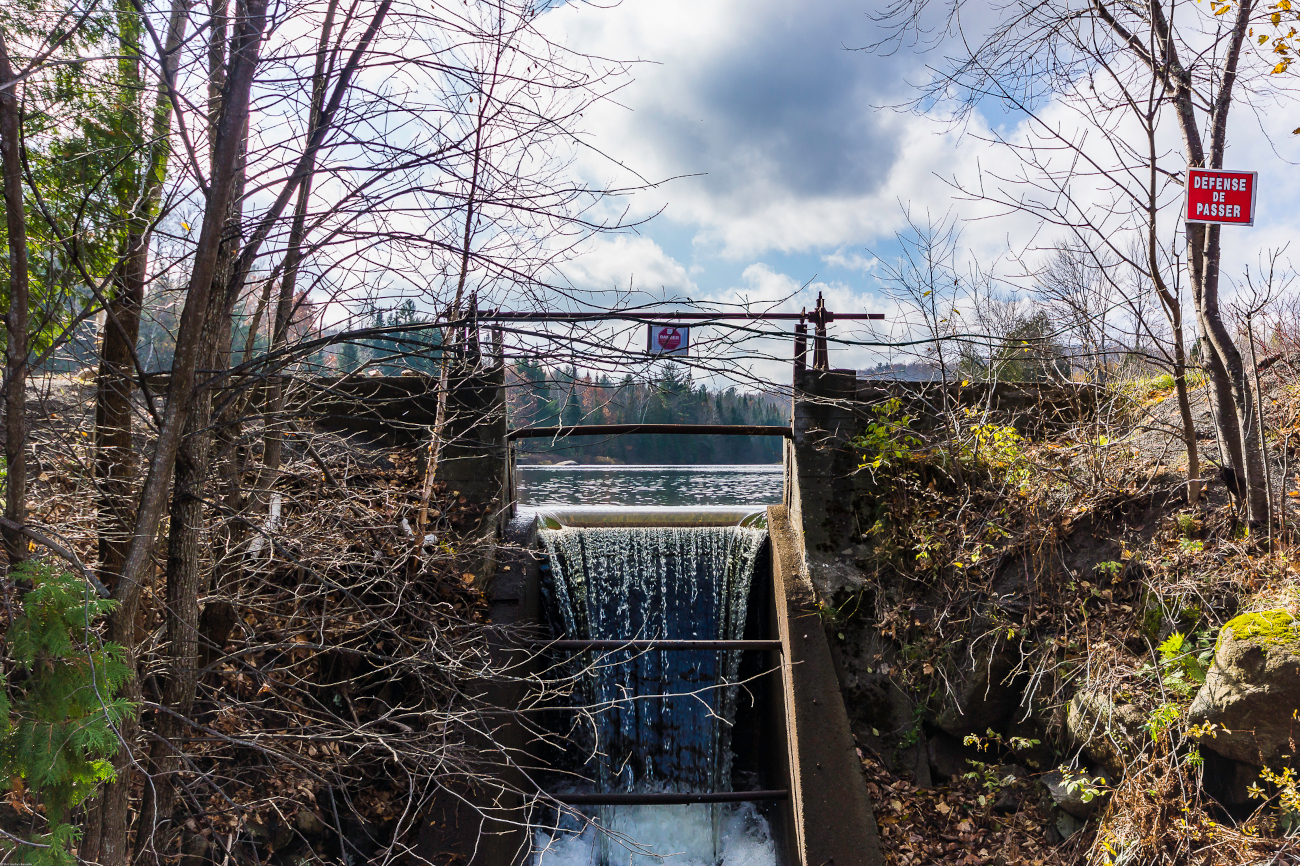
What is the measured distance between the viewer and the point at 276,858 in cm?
472

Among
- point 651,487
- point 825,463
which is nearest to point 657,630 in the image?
point 825,463

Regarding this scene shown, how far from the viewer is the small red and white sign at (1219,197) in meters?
5.02

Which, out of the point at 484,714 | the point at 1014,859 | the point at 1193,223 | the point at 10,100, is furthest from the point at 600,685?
the point at 1193,223

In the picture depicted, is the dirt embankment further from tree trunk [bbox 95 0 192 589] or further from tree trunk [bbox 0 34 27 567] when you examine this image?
tree trunk [bbox 0 34 27 567]

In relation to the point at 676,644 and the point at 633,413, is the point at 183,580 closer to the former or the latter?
the point at 633,413

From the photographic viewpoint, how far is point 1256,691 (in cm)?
375

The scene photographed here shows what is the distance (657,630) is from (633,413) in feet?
9.22

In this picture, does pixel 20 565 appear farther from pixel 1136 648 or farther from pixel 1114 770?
pixel 1136 648

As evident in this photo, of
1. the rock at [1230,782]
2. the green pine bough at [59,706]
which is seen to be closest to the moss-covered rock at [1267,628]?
the rock at [1230,782]

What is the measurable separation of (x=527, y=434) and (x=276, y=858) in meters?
3.56

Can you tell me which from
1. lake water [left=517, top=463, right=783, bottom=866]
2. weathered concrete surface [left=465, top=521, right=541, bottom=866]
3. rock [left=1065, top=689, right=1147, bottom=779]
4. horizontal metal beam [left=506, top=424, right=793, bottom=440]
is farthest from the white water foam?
horizontal metal beam [left=506, top=424, right=793, bottom=440]

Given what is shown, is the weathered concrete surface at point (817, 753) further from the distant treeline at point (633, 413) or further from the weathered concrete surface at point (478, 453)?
the weathered concrete surface at point (478, 453)

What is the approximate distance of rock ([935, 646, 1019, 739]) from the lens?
5305 millimetres

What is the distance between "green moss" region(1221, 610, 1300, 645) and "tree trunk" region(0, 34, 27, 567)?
569 cm
